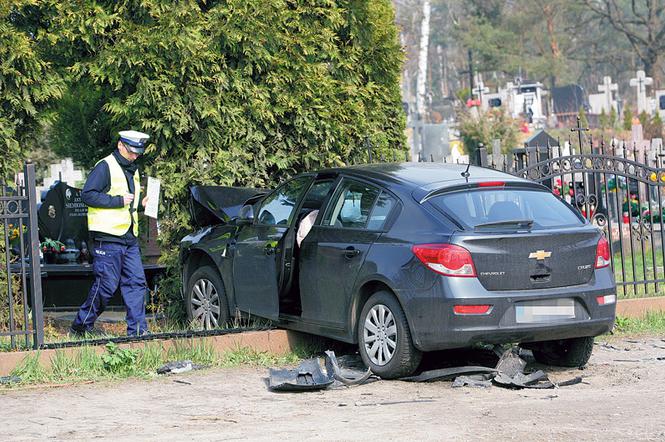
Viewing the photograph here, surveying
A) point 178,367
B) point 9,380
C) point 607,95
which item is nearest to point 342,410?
point 178,367

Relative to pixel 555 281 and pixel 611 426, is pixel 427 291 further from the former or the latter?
pixel 611 426

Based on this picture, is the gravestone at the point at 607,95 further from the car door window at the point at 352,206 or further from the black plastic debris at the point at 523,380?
the black plastic debris at the point at 523,380

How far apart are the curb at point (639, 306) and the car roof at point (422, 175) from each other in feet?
8.05

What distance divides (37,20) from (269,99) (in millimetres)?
2398

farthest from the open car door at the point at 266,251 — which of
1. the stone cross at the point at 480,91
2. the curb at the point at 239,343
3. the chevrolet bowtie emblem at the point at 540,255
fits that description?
the stone cross at the point at 480,91

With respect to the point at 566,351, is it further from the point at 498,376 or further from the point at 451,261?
the point at 451,261

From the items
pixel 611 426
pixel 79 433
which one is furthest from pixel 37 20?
pixel 611 426

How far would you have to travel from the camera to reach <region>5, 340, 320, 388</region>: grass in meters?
8.54

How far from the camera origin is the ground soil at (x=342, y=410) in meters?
6.48

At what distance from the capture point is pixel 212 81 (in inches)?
447

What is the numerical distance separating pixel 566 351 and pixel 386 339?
4.80 feet

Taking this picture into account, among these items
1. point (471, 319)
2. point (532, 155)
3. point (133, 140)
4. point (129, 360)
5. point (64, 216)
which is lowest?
point (129, 360)

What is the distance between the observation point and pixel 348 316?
8.61 meters

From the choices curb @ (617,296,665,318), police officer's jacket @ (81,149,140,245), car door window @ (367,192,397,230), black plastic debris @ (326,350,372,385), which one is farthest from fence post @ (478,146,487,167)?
black plastic debris @ (326,350,372,385)
